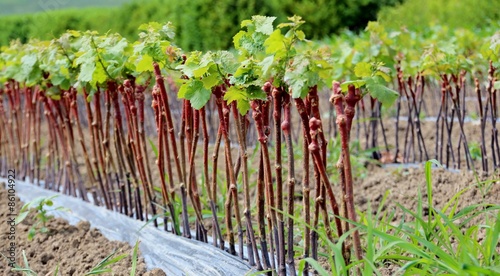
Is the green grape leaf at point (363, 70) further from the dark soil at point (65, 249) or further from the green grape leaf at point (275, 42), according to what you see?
the dark soil at point (65, 249)

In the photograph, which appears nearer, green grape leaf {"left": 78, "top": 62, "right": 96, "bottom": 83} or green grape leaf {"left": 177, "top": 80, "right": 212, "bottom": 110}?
green grape leaf {"left": 177, "top": 80, "right": 212, "bottom": 110}

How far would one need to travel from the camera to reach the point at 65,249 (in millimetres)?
2758

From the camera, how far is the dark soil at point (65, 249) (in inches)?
98.9

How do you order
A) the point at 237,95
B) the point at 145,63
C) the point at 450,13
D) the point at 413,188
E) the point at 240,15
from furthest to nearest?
the point at 240,15 → the point at 450,13 → the point at 413,188 → the point at 145,63 → the point at 237,95

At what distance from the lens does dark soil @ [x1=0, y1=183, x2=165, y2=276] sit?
251 centimetres

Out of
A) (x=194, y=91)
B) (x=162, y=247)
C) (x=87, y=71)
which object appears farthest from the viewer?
(x=87, y=71)

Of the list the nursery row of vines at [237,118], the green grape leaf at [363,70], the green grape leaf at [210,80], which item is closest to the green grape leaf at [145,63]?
the nursery row of vines at [237,118]

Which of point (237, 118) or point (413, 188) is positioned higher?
point (237, 118)

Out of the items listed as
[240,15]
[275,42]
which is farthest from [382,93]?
[240,15]

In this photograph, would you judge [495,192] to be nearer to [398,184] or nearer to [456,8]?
[398,184]

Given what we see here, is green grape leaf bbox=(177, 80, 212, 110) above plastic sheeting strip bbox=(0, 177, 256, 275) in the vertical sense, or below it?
above

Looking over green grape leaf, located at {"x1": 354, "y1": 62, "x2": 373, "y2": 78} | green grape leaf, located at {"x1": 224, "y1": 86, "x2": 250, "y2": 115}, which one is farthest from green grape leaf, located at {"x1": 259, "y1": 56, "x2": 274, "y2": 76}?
green grape leaf, located at {"x1": 354, "y1": 62, "x2": 373, "y2": 78}

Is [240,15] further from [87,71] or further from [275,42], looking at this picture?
[275,42]

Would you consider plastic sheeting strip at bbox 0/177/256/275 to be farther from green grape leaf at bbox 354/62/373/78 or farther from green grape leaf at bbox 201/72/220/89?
green grape leaf at bbox 354/62/373/78
